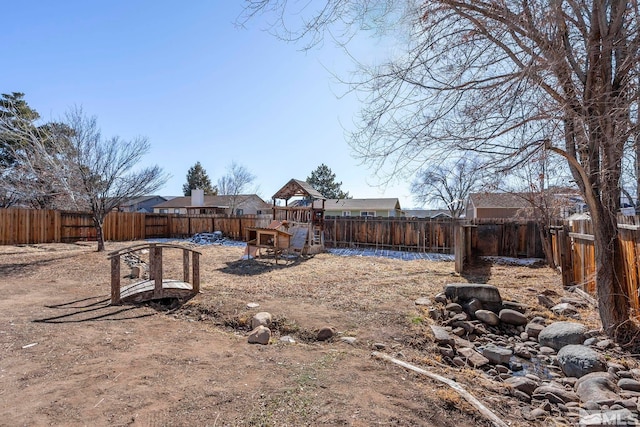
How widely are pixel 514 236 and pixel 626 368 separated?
1020 centimetres

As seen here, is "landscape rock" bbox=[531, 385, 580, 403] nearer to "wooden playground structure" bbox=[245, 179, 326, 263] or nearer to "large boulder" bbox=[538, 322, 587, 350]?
"large boulder" bbox=[538, 322, 587, 350]

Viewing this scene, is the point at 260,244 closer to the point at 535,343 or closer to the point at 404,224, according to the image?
the point at 404,224

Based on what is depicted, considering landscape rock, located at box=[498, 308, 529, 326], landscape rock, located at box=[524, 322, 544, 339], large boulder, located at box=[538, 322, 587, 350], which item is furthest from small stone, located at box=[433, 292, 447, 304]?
large boulder, located at box=[538, 322, 587, 350]

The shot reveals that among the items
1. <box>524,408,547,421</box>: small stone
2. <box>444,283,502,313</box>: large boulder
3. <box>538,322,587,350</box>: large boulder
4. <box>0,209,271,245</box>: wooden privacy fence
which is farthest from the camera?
<box>0,209,271,245</box>: wooden privacy fence

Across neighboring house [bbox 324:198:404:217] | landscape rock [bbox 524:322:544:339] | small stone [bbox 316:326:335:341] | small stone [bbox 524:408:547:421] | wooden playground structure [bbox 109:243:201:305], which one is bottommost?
landscape rock [bbox 524:322:544:339]

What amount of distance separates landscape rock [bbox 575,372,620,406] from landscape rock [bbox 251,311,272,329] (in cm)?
357

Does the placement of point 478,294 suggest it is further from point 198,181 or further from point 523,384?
point 198,181

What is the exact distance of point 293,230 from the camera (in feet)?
42.8

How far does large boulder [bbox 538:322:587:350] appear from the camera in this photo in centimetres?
446

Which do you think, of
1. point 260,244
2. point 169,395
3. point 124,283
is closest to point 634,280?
point 169,395

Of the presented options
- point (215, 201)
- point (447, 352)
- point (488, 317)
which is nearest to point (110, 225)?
point (215, 201)

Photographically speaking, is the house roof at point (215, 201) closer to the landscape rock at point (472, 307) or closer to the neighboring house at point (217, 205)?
the neighboring house at point (217, 205)

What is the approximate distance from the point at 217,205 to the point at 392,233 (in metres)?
21.5

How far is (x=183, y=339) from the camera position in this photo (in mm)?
4184
